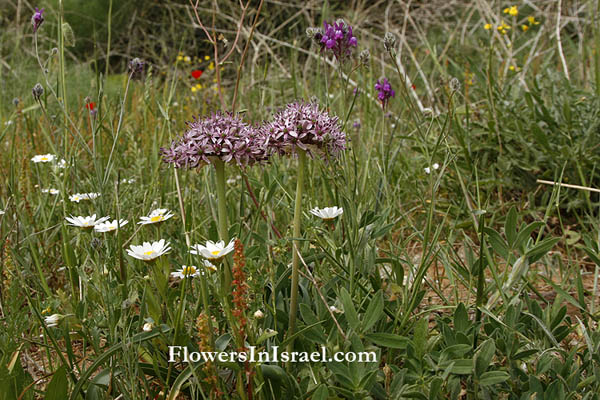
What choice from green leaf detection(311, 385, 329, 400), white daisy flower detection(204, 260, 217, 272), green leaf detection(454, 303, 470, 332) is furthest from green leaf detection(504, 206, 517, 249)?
white daisy flower detection(204, 260, 217, 272)

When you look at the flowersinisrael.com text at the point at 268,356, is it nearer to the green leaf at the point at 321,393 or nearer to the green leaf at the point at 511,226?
the green leaf at the point at 321,393

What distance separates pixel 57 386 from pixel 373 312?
450 mm

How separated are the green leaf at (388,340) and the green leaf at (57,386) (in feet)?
1.41

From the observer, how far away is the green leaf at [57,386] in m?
0.77

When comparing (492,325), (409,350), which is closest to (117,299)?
(409,350)

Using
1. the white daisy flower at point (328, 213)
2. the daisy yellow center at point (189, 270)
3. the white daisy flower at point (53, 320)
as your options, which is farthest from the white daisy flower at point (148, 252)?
the white daisy flower at point (328, 213)

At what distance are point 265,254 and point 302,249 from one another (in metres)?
0.07

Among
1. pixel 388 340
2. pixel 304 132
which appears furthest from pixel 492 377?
pixel 304 132

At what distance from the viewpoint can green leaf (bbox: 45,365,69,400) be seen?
0.77m

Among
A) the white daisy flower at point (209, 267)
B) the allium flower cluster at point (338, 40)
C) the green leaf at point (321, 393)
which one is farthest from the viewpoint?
the allium flower cluster at point (338, 40)

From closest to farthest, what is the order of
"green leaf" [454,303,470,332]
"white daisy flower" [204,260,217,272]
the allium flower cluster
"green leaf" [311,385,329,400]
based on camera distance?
"green leaf" [311,385,329,400], "green leaf" [454,303,470,332], "white daisy flower" [204,260,217,272], the allium flower cluster

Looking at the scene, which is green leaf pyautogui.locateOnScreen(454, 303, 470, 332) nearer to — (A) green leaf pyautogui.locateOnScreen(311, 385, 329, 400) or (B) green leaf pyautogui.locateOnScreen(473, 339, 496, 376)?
(B) green leaf pyautogui.locateOnScreen(473, 339, 496, 376)

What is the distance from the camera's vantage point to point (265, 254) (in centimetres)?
112

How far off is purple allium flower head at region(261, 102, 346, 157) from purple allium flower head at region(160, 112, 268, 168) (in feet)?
0.08
